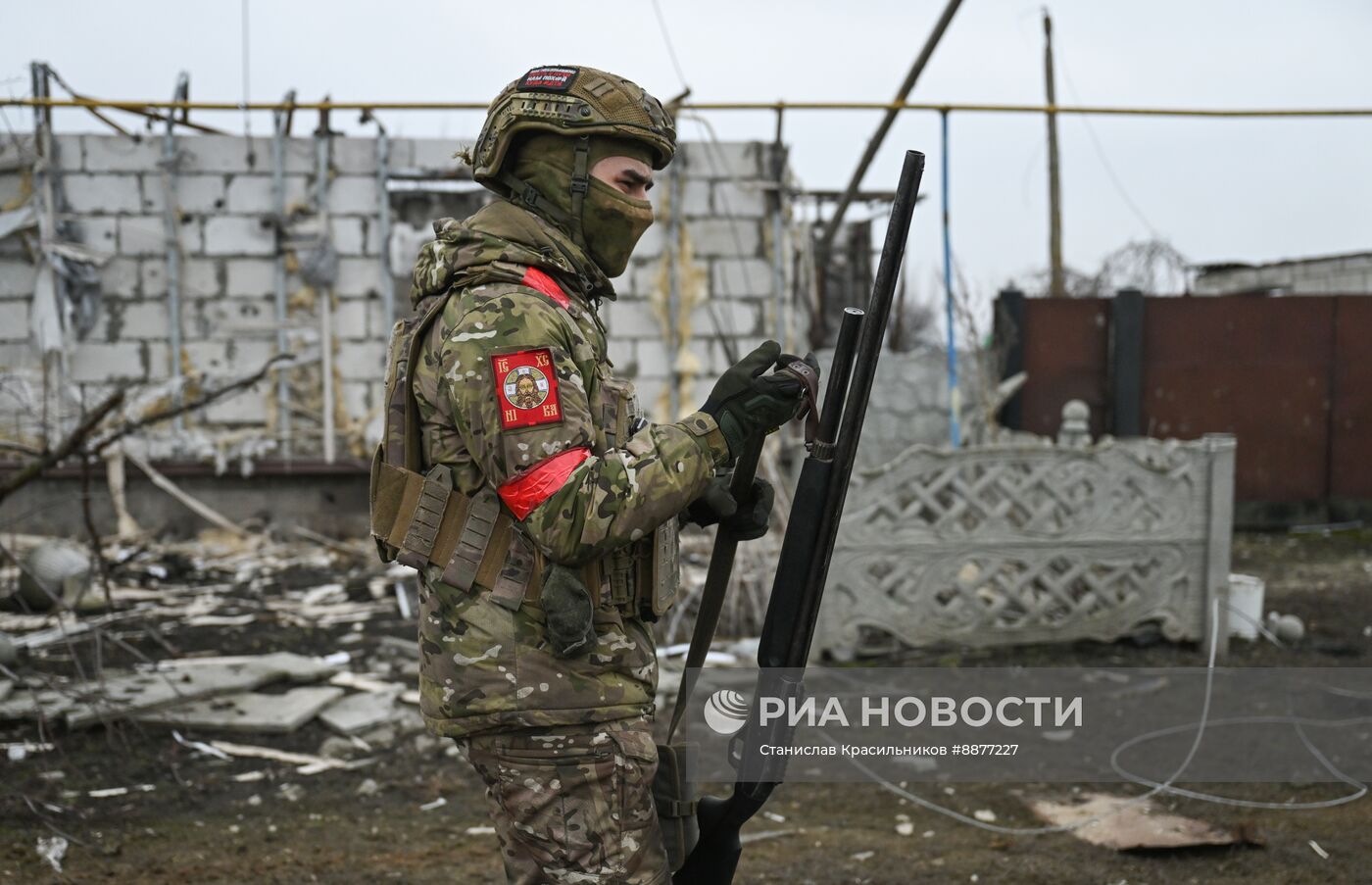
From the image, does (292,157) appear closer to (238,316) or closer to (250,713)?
(238,316)

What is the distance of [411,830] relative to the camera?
164 inches

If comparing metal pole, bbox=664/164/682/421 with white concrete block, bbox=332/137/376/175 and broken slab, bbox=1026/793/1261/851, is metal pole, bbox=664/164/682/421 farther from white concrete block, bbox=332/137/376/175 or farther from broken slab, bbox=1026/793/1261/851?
broken slab, bbox=1026/793/1261/851

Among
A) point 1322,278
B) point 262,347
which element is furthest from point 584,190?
point 1322,278

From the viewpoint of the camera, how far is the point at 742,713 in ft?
8.72

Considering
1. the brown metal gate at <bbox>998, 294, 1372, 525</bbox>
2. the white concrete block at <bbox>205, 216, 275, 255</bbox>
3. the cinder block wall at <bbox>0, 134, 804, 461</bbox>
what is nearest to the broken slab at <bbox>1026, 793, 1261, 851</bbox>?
the cinder block wall at <bbox>0, 134, 804, 461</bbox>

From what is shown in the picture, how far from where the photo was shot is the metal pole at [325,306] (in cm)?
995

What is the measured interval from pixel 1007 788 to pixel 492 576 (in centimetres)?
304

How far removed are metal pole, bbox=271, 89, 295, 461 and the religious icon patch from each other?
8.53 meters

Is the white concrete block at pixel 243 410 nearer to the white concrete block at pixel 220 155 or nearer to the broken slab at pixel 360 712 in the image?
the white concrete block at pixel 220 155

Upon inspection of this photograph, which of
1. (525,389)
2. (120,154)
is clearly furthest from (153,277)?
(525,389)

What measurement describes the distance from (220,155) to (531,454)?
29.9 ft

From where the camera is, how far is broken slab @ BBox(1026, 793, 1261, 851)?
3.78 m

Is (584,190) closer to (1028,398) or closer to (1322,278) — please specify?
(1028,398)

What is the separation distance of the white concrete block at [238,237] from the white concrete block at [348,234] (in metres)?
0.50
